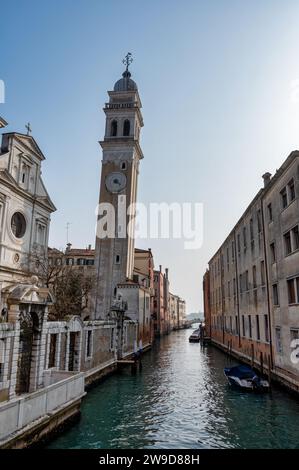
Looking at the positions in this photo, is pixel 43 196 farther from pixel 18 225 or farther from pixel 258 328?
pixel 258 328

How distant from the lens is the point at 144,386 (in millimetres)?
19094

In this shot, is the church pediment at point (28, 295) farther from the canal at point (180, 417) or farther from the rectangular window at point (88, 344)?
the rectangular window at point (88, 344)

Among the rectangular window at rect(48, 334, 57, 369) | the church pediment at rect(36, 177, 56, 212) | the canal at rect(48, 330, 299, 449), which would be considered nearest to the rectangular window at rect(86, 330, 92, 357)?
the canal at rect(48, 330, 299, 449)


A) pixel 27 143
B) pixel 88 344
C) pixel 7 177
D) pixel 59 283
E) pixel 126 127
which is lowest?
pixel 88 344

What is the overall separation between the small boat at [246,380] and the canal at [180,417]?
0.44m

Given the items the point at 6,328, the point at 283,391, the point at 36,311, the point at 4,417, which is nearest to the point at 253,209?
Answer: the point at 283,391

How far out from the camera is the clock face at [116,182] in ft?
134

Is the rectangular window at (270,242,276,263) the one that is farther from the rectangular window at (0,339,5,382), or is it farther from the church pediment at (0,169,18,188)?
the church pediment at (0,169,18,188)

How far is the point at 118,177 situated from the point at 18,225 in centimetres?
1569

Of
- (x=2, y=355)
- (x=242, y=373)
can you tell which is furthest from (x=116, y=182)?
(x=2, y=355)

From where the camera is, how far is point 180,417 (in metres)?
13.2

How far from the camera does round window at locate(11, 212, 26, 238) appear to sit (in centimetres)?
2792

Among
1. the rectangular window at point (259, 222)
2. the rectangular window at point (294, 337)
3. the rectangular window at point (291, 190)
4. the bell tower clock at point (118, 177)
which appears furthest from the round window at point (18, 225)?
the rectangular window at point (294, 337)
